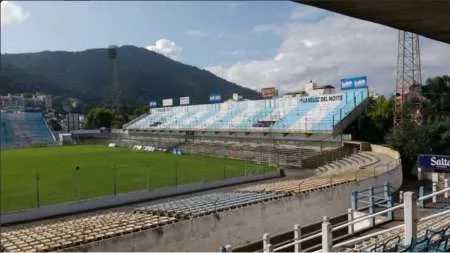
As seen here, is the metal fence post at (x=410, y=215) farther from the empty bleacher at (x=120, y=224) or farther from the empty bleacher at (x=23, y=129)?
the empty bleacher at (x=120, y=224)

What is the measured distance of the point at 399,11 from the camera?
15.1 ft

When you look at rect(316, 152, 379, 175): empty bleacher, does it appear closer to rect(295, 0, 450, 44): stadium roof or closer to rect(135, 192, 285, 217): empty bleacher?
rect(135, 192, 285, 217): empty bleacher

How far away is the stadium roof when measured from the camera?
4367 millimetres

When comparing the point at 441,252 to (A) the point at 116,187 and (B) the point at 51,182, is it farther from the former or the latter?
(B) the point at 51,182

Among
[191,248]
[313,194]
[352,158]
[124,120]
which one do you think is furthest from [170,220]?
[124,120]

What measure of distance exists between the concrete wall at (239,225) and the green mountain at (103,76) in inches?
142

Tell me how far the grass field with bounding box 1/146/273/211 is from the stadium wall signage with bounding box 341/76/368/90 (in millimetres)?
11599

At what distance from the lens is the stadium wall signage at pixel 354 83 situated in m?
38.9

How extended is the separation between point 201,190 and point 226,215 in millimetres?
10070

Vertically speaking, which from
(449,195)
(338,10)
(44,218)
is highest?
(338,10)

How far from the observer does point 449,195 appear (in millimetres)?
13383

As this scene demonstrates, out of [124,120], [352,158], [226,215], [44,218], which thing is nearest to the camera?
[226,215]

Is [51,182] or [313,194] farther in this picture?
[51,182]

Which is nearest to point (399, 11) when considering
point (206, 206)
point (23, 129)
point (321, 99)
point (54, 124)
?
point (54, 124)
